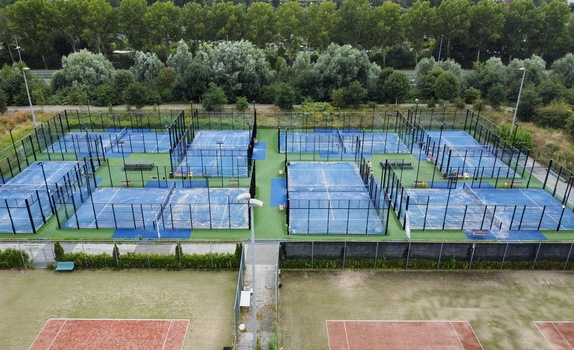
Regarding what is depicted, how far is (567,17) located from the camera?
7331 cm

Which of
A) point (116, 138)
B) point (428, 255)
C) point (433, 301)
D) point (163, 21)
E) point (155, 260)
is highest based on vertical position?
point (163, 21)

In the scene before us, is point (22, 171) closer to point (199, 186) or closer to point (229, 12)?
point (199, 186)

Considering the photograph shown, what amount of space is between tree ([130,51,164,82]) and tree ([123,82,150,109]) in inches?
300

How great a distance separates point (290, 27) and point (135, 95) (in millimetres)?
33105

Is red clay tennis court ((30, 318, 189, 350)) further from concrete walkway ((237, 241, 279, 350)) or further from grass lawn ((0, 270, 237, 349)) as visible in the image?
concrete walkway ((237, 241, 279, 350))

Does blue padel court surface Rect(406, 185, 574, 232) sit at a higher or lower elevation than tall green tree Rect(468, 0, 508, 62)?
lower

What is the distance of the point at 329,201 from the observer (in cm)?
2953

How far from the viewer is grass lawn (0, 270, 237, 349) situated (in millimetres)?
20000

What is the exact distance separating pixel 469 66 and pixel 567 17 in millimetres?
16813

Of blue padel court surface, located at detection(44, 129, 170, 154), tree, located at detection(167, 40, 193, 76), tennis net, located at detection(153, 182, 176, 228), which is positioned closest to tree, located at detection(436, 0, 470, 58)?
tree, located at detection(167, 40, 193, 76)

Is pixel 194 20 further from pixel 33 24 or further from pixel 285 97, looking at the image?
pixel 285 97

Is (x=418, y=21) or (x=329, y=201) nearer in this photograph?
(x=329, y=201)

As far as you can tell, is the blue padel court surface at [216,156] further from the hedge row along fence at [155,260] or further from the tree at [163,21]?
the tree at [163,21]

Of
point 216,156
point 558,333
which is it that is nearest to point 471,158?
point 558,333
